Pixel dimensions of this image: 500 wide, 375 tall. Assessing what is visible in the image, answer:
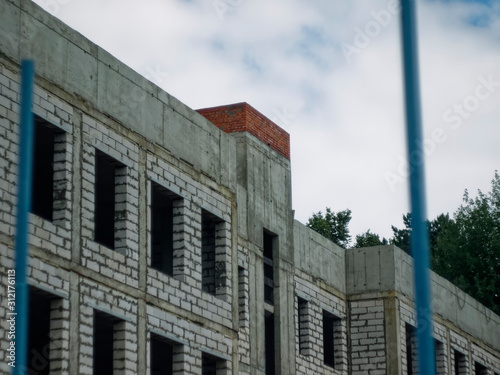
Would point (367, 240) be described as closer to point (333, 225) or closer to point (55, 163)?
point (333, 225)

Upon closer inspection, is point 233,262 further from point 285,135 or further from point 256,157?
point 285,135

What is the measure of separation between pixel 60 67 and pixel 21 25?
106cm

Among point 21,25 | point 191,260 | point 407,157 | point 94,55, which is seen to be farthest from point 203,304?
point 407,157

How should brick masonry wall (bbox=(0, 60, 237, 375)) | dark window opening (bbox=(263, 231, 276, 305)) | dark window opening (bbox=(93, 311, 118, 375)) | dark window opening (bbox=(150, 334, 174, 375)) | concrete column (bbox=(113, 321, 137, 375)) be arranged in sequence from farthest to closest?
dark window opening (bbox=(263, 231, 276, 305)), dark window opening (bbox=(150, 334, 174, 375)), dark window opening (bbox=(93, 311, 118, 375)), concrete column (bbox=(113, 321, 137, 375)), brick masonry wall (bbox=(0, 60, 237, 375))

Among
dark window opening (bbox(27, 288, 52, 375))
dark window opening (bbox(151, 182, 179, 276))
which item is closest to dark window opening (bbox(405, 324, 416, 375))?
dark window opening (bbox(151, 182, 179, 276))

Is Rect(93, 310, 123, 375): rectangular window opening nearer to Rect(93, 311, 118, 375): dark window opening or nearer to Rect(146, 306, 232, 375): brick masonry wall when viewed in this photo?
Rect(93, 311, 118, 375): dark window opening

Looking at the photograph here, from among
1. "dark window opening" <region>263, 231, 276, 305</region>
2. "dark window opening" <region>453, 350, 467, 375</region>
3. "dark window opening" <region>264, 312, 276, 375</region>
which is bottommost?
"dark window opening" <region>264, 312, 276, 375</region>

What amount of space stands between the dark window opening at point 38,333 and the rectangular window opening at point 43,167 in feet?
5.47

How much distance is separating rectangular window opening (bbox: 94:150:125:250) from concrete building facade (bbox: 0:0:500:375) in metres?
0.04

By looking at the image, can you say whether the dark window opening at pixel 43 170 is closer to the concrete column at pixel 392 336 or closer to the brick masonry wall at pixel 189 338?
the brick masonry wall at pixel 189 338

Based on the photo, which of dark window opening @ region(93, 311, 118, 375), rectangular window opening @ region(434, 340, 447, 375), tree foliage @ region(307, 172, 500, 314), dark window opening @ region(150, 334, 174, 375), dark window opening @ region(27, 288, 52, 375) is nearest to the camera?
dark window opening @ region(27, 288, 52, 375)

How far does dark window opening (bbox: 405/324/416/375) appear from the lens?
30652mm

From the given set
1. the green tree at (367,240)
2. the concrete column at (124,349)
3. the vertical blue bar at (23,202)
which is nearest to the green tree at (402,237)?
the green tree at (367,240)

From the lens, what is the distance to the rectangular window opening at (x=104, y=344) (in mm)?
20438
